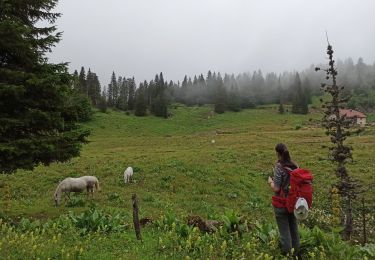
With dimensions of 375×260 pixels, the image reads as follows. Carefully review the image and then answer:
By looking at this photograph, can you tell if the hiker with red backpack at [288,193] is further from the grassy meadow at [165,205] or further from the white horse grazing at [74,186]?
the white horse grazing at [74,186]

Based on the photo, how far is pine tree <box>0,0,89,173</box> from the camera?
1439cm

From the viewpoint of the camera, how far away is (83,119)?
56.9 feet

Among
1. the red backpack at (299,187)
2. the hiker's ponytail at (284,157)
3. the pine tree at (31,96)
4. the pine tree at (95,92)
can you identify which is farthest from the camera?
the pine tree at (95,92)

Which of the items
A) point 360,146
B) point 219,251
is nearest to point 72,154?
point 219,251

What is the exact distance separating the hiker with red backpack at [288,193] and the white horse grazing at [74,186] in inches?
550

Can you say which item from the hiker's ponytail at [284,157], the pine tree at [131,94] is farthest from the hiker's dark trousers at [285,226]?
the pine tree at [131,94]

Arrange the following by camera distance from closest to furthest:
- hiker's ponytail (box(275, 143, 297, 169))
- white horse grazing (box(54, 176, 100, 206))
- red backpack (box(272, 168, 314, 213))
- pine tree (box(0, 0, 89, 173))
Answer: red backpack (box(272, 168, 314, 213)), hiker's ponytail (box(275, 143, 297, 169)), pine tree (box(0, 0, 89, 173)), white horse grazing (box(54, 176, 100, 206))

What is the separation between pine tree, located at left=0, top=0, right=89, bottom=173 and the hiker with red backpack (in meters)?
8.53

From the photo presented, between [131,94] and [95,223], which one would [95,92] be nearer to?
[131,94]

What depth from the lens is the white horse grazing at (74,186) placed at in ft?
70.1

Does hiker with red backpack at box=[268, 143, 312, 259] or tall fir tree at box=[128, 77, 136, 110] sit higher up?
tall fir tree at box=[128, 77, 136, 110]

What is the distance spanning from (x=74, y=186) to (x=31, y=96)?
8397mm

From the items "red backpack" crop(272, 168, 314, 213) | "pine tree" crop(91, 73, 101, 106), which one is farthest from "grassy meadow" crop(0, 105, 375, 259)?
"pine tree" crop(91, 73, 101, 106)

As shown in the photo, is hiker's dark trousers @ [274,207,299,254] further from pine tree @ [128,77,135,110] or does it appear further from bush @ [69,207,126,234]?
pine tree @ [128,77,135,110]
